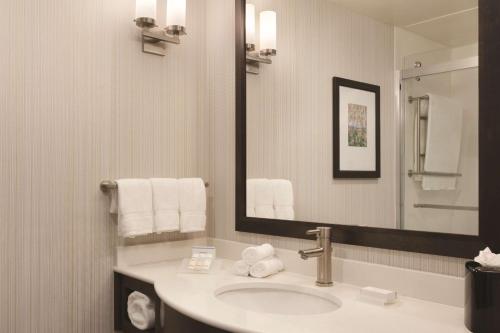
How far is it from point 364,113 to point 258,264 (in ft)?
2.09

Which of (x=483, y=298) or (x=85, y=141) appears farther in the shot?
(x=85, y=141)

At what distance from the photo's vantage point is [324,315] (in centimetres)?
115

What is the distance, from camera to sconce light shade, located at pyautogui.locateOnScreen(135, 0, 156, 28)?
1754 mm

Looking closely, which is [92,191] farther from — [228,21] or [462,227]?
[462,227]

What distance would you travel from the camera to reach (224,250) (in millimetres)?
1943

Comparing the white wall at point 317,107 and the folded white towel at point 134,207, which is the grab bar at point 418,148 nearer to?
the white wall at point 317,107

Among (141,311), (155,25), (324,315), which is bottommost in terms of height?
(141,311)

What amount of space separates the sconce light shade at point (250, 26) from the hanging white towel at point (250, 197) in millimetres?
561

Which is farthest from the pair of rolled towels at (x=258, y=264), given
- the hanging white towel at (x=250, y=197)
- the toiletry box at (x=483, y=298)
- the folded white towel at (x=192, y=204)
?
the toiletry box at (x=483, y=298)

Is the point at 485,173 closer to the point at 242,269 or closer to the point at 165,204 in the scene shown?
the point at 242,269

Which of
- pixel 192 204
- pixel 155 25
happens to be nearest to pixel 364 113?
pixel 192 204

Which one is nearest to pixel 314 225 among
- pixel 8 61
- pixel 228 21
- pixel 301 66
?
pixel 301 66

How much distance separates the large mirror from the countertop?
0.23 metres

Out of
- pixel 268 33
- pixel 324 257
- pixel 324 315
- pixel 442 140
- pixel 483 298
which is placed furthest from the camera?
pixel 268 33
